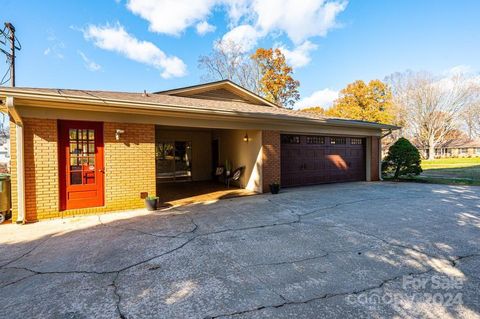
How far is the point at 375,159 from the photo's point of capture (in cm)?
1188

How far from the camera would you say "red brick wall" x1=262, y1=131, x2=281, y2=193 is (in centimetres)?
863

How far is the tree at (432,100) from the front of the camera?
3089 cm

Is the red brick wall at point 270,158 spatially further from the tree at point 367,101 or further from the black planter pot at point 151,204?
the tree at point 367,101

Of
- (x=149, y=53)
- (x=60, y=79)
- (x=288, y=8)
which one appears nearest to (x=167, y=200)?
(x=288, y=8)

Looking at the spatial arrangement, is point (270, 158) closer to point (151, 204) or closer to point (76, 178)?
point (151, 204)

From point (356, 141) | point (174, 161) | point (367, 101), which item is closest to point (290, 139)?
point (356, 141)

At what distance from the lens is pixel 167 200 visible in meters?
7.60

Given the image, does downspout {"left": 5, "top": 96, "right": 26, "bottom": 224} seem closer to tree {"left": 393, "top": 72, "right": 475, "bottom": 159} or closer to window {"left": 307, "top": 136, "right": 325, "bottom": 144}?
window {"left": 307, "top": 136, "right": 325, "bottom": 144}

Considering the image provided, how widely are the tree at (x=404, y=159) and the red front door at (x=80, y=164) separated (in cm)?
1314

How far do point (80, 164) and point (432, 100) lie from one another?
1584 inches

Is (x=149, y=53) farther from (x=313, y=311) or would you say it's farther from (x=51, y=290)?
(x=313, y=311)

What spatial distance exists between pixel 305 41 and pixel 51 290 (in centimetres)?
2085

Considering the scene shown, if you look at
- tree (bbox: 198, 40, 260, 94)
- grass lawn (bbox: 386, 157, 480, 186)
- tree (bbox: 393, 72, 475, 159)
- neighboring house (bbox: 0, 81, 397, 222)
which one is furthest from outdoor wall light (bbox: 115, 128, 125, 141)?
tree (bbox: 393, 72, 475, 159)

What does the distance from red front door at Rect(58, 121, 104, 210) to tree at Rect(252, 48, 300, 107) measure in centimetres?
1870
